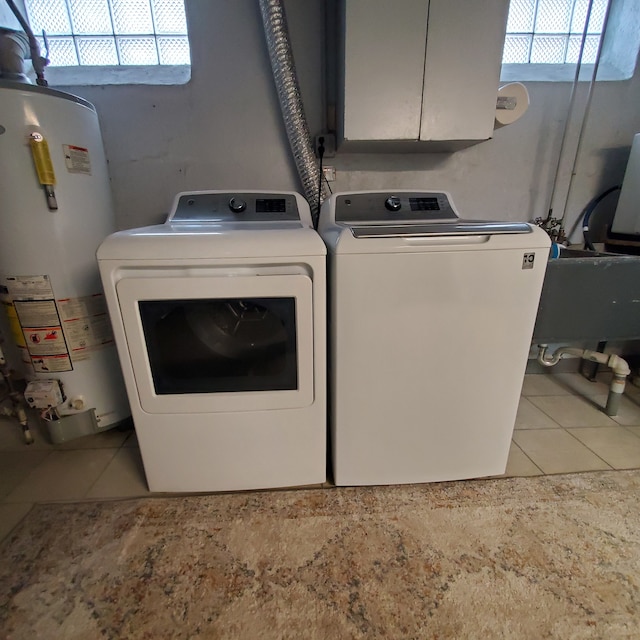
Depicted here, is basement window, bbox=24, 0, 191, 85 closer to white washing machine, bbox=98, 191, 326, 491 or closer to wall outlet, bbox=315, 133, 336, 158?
wall outlet, bbox=315, 133, 336, 158

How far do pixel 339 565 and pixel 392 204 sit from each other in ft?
4.23

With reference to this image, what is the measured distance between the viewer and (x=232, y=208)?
53.6 inches

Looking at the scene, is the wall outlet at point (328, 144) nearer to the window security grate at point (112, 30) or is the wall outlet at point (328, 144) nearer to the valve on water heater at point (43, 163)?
the window security grate at point (112, 30)

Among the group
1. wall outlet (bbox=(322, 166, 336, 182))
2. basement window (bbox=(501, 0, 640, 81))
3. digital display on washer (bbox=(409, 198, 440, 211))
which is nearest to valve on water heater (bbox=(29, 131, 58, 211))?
wall outlet (bbox=(322, 166, 336, 182))

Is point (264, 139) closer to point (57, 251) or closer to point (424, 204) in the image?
point (424, 204)

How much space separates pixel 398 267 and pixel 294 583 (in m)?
0.93

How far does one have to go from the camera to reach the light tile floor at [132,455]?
3.89 feet

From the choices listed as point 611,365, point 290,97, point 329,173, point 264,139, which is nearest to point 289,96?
point 290,97

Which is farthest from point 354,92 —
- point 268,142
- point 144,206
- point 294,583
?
point 294,583

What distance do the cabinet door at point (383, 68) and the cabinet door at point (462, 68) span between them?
0.14 feet

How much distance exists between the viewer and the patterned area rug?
79 centimetres

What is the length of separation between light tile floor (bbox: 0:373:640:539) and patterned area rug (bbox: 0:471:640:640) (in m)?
0.09

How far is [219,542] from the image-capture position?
991mm

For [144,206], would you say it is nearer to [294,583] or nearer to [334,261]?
[334,261]
